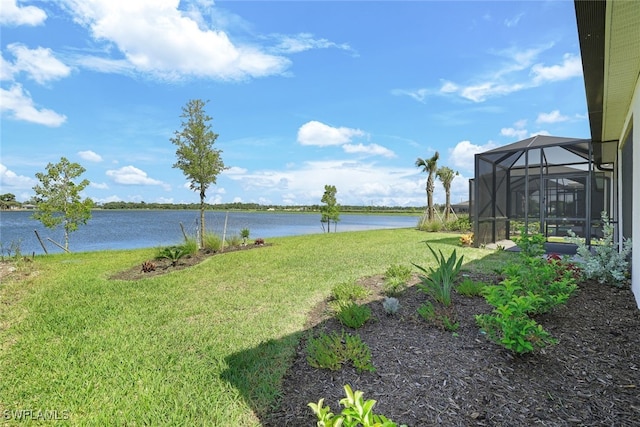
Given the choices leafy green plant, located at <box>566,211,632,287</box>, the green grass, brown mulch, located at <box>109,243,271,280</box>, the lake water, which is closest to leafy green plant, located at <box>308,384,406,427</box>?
the green grass

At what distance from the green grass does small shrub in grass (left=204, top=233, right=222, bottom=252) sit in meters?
2.83

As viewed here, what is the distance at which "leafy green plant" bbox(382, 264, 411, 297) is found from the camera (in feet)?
14.3

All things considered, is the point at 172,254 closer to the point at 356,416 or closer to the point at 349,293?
the point at 349,293

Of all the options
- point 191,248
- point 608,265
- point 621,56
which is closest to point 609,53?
point 621,56

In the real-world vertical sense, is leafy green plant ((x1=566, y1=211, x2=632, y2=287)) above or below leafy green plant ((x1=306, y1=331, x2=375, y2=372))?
above

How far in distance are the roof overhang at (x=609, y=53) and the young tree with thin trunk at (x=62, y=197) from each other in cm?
1449

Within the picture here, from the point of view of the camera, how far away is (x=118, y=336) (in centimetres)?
339

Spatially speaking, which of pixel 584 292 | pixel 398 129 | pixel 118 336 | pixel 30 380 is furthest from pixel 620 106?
pixel 398 129

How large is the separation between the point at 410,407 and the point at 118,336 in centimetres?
310

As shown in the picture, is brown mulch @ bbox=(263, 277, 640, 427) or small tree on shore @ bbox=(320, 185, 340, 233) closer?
brown mulch @ bbox=(263, 277, 640, 427)

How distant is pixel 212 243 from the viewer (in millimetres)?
9430

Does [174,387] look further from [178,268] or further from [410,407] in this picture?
[178,268]

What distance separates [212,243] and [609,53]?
913cm

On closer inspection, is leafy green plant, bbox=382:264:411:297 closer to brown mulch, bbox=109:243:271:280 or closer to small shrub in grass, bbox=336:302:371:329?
small shrub in grass, bbox=336:302:371:329
